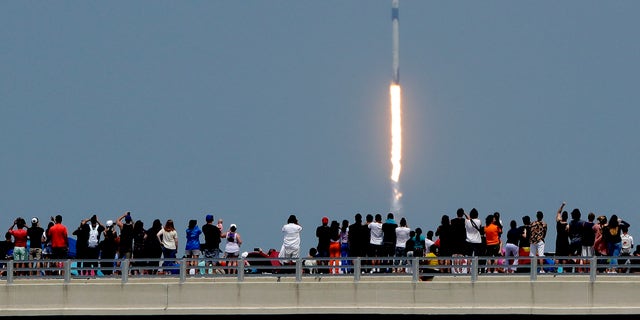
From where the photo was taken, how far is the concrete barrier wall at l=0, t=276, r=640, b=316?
114ft

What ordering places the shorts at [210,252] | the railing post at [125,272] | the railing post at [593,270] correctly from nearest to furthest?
the railing post at [593,270] → the railing post at [125,272] → the shorts at [210,252]

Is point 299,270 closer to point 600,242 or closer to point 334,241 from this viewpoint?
point 334,241

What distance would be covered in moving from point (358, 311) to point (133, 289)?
19.4 feet

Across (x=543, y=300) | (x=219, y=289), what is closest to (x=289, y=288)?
(x=219, y=289)

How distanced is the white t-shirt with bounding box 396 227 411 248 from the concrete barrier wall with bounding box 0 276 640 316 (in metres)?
4.17

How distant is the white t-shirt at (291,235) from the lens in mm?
40000

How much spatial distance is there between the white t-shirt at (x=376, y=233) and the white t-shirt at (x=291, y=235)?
7.77ft

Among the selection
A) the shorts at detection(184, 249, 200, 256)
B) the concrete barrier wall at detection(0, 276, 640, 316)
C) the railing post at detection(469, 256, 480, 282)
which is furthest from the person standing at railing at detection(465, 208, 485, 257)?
the shorts at detection(184, 249, 200, 256)

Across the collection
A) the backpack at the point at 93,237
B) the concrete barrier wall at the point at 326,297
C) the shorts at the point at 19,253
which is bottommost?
the concrete barrier wall at the point at 326,297

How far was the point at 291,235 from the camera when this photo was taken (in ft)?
131

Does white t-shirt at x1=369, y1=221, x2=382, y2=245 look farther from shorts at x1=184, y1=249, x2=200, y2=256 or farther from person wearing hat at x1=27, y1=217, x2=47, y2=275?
person wearing hat at x1=27, y1=217, x2=47, y2=275

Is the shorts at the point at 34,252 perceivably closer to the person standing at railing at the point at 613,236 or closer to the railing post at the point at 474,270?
the railing post at the point at 474,270

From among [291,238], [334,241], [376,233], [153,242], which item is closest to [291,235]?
[291,238]

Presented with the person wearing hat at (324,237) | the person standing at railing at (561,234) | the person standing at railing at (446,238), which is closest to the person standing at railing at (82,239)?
the person wearing hat at (324,237)
